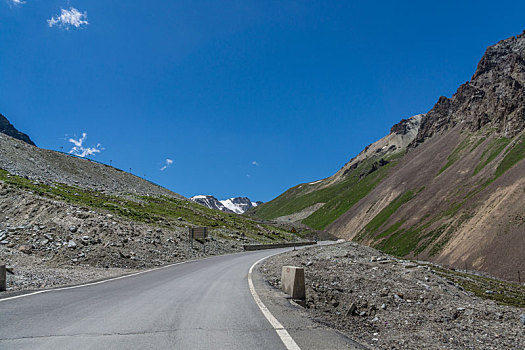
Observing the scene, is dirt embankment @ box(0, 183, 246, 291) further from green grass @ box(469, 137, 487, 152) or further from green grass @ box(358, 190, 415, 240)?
green grass @ box(469, 137, 487, 152)

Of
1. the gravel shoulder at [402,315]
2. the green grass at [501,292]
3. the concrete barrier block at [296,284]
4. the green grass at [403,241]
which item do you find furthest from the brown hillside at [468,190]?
the concrete barrier block at [296,284]

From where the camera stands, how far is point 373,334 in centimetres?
825

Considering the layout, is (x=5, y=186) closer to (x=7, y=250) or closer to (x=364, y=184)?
(x=7, y=250)

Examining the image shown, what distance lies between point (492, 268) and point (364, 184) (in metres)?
136

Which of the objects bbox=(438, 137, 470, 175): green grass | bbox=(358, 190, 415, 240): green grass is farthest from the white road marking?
bbox=(438, 137, 470, 175): green grass

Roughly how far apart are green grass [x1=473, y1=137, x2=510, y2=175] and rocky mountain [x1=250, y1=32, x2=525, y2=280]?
17.2 inches

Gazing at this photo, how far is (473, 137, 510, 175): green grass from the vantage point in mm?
93688

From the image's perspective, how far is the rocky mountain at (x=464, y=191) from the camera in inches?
2309

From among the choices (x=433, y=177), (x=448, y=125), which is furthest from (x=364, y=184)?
(x=433, y=177)

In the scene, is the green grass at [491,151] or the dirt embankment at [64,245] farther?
the green grass at [491,151]

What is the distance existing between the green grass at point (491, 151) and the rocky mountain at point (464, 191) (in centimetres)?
44

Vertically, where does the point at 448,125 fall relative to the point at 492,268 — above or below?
above

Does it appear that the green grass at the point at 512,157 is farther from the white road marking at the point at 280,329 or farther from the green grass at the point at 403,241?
the white road marking at the point at 280,329

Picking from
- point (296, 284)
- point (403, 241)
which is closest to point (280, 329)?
point (296, 284)
